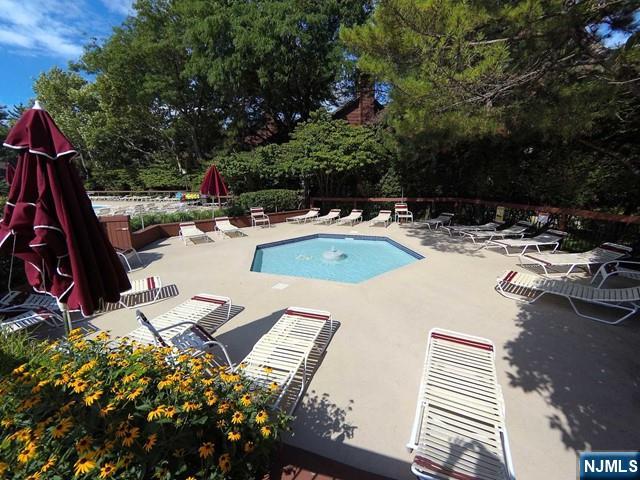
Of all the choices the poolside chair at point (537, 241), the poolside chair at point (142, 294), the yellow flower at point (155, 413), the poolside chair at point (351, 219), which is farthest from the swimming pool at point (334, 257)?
the yellow flower at point (155, 413)

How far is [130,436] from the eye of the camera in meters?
1.48

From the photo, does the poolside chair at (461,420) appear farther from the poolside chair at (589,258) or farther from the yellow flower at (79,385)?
the poolside chair at (589,258)

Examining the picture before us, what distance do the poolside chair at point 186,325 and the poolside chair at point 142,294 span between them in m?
0.98

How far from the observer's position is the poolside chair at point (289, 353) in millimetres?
2635

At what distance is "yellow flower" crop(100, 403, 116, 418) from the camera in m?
1.54

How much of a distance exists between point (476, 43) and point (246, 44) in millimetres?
13256

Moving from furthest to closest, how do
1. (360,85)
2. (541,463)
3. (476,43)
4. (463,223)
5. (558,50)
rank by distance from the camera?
(360,85), (463,223), (476,43), (558,50), (541,463)

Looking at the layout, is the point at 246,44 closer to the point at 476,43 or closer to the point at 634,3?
the point at 476,43

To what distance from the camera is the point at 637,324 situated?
3.93m

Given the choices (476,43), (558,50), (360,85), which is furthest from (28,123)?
(360,85)

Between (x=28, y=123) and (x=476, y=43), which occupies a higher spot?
(x=476, y=43)

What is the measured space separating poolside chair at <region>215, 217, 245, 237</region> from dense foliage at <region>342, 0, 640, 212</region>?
21.4ft

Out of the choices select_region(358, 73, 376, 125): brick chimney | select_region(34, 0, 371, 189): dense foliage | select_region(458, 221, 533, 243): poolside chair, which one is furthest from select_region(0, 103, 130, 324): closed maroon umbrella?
select_region(358, 73, 376, 125): brick chimney

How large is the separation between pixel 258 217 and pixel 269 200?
3.69 ft
